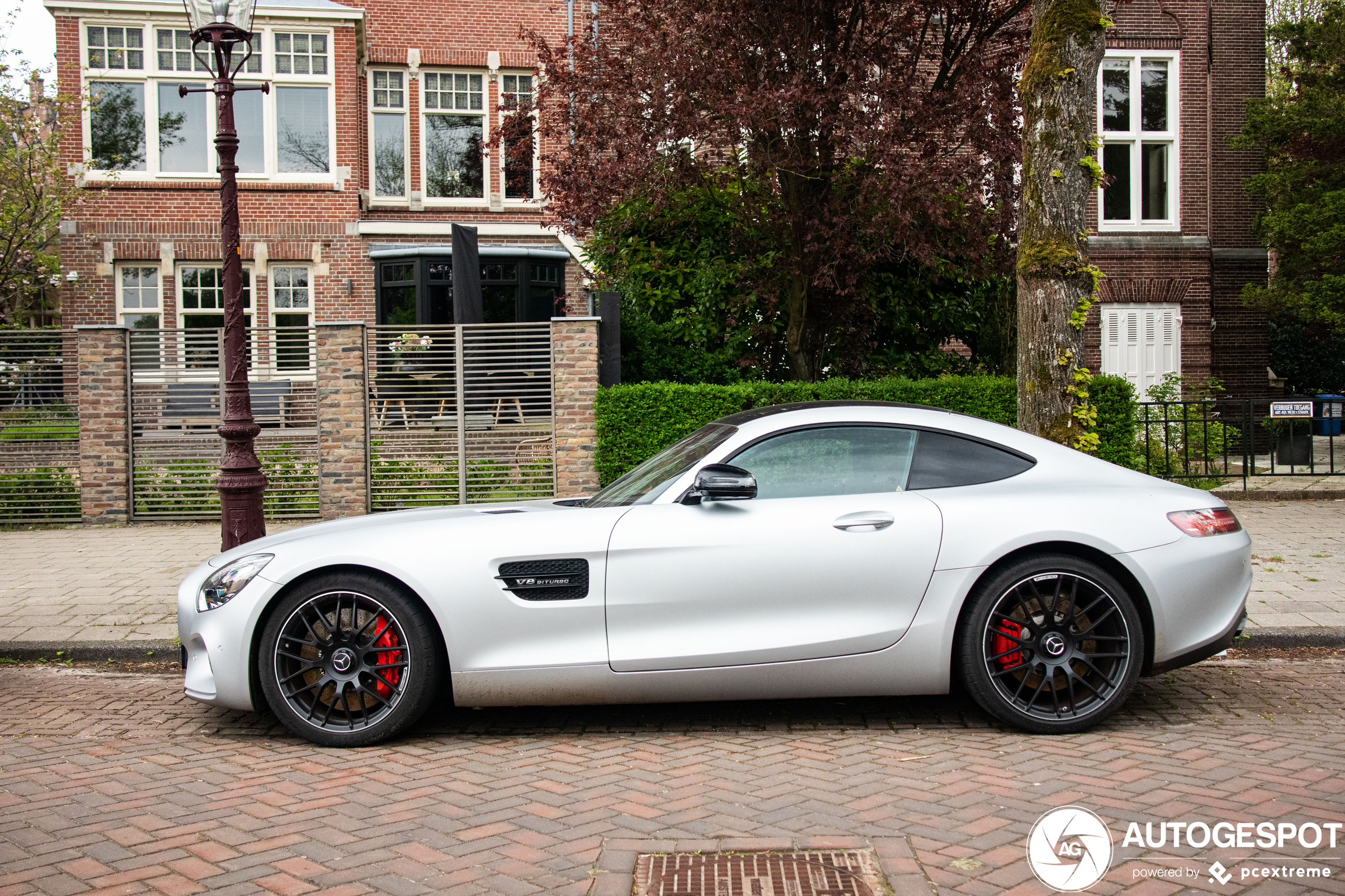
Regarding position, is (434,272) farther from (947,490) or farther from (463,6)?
(947,490)

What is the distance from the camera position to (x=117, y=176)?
818 inches

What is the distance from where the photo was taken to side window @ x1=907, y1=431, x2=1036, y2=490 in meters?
4.92

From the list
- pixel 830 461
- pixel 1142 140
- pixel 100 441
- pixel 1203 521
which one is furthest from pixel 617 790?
pixel 1142 140

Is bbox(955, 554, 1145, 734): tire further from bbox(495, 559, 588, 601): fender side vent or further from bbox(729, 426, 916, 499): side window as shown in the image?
bbox(495, 559, 588, 601): fender side vent

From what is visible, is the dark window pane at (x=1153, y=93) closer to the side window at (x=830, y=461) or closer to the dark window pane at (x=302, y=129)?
the dark window pane at (x=302, y=129)

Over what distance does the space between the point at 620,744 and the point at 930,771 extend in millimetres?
1338

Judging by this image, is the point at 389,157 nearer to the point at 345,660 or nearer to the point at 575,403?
the point at 575,403

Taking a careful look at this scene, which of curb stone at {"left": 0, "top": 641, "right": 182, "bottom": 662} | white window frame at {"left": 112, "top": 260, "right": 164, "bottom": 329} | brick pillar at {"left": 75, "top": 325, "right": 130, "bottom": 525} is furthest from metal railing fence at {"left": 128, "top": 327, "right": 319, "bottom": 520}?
white window frame at {"left": 112, "top": 260, "right": 164, "bottom": 329}

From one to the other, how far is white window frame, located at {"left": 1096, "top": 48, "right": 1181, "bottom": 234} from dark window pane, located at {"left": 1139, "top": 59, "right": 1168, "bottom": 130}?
79mm

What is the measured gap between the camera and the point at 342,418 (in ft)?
39.7

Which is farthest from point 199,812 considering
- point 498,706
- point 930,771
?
point 930,771

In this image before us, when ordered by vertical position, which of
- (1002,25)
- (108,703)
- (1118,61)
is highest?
(1118,61)

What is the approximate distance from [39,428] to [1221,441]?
14419 mm
